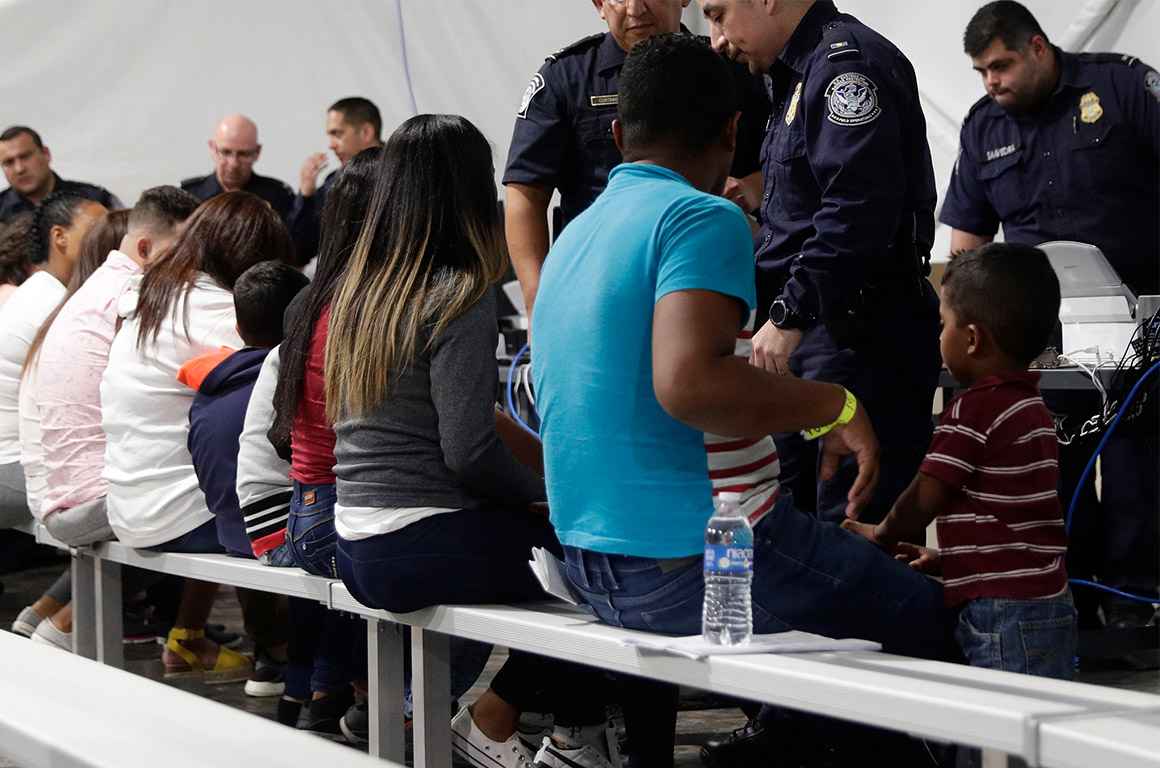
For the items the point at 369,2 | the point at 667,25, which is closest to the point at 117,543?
the point at 667,25

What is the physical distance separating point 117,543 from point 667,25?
1.69m

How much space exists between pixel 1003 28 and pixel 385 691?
2.80m

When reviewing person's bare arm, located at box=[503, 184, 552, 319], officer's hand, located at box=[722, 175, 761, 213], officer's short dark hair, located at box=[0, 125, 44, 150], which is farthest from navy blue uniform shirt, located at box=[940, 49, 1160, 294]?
officer's short dark hair, located at box=[0, 125, 44, 150]

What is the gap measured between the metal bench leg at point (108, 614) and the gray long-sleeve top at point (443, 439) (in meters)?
1.34

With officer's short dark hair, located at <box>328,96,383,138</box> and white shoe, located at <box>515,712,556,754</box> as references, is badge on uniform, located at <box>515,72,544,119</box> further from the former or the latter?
officer's short dark hair, located at <box>328,96,383,138</box>

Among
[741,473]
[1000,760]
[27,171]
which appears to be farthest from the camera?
[27,171]

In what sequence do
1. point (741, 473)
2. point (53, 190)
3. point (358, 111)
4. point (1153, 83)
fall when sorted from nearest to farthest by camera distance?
1. point (741, 473)
2. point (1153, 83)
3. point (358, 111)
4. point (53, 190)

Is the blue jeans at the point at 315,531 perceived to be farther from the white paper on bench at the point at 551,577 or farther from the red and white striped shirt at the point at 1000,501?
the red and white striped shirt at the point at 1000,501

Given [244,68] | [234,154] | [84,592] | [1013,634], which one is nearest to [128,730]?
[1013,634]

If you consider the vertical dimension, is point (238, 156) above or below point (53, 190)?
above

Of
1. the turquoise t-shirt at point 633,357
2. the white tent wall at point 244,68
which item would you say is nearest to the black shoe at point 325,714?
the turquoise t-shirt at point 633,357

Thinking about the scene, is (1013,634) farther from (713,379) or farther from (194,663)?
(194,663)

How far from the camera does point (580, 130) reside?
3139 millimetres

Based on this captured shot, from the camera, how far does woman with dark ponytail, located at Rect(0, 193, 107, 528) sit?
165 inches
